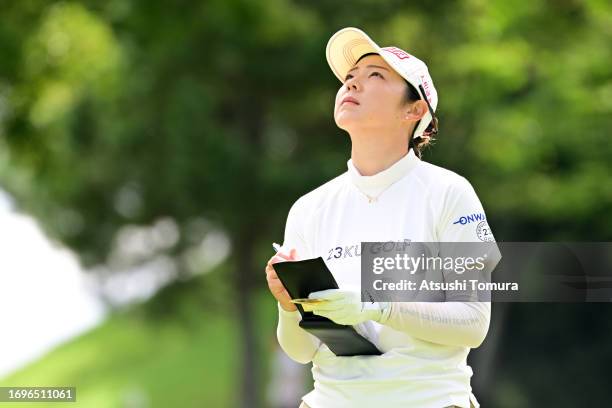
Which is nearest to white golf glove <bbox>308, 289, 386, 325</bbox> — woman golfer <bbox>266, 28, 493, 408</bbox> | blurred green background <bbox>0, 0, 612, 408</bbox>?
woman golfer <bbox>266, 28, 493, 408</bbox>

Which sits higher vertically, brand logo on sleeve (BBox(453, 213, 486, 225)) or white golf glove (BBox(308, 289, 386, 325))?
brand logo on sleeve (BBox(453, 213, 486, 225))

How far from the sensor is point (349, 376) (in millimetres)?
3385

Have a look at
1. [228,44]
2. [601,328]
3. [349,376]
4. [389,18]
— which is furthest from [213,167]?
[349,376]

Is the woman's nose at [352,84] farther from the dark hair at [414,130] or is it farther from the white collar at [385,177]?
the white collar at [385,177]


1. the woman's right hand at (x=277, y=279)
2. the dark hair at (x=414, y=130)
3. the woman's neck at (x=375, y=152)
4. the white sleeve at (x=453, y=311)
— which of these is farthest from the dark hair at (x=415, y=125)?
the woman's right hand at (x=277, y=279)

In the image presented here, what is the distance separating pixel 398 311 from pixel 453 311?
16 centimetres

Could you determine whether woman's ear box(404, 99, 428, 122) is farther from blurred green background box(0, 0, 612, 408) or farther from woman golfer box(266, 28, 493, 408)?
blurred green background box(0, 0, 612, 408)

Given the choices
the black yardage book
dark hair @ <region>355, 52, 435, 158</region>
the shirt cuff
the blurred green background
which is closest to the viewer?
the black yardage book

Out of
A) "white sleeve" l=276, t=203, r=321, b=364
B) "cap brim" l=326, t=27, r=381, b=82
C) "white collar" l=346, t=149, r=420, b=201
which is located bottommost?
"white sleeve" l=276, t=203, r=321, b=364

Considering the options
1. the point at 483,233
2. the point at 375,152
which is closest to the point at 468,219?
the point at 483,233

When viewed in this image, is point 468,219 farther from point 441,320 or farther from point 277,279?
point 277,279

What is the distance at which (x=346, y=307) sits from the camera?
3178 millimetres

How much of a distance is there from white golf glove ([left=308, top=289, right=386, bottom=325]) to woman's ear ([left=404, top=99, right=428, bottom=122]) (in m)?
0.67

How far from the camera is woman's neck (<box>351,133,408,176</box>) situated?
11.7ft
